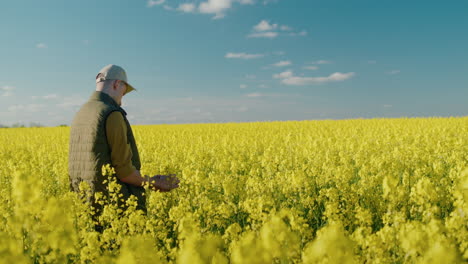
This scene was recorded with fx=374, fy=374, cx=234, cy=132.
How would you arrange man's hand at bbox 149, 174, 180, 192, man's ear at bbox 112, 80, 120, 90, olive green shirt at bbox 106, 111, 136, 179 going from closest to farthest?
olive green shirt at bbox 106, 111, 136, 179 → man's hand at bbox 149, 174, 180, 192 → man's ear at bbox 112, 80, 120, 90

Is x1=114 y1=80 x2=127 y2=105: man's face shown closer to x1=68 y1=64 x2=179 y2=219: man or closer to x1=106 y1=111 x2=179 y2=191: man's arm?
x1=68 y1=64 x2=179 y2=219: man

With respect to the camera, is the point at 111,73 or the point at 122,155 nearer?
the point at 122,155

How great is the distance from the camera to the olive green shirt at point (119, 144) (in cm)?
438

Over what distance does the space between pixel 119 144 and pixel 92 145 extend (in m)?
0.32

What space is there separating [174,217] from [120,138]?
1.37m

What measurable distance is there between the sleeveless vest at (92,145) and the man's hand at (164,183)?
35cm

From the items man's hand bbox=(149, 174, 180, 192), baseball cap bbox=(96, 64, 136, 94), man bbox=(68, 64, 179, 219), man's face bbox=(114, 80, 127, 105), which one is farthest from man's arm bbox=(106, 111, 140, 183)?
baseball cap bbox=(96, 64, 136, 94)

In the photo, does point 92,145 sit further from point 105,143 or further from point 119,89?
point 119,89

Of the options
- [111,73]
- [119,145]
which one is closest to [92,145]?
[119,145]

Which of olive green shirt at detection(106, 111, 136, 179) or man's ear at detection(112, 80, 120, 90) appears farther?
man's ear at detection(112, 80, 120, 90)

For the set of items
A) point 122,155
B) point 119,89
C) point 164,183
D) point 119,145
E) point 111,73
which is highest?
point 111,73

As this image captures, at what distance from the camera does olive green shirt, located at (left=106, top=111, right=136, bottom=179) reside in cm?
438

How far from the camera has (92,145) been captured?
442cm

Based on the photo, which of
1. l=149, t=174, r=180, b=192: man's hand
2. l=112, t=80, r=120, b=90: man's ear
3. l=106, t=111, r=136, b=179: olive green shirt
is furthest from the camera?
l=112, t=80, r=120, b=90: man's ear
